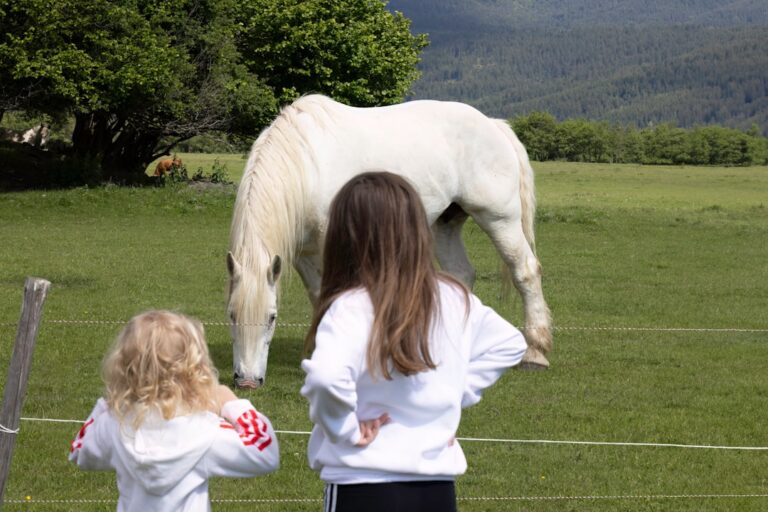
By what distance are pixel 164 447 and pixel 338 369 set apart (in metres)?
0.68

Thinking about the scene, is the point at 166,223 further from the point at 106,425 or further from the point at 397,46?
the point at 106,425

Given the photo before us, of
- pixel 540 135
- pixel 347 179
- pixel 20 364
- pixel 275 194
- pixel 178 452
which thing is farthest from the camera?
pixel 540 135

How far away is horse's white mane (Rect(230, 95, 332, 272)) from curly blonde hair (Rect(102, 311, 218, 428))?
4.30 m

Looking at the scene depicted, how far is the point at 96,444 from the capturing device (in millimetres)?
3301

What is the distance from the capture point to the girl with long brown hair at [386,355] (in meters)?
3.00

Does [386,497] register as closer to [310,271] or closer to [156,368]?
[156,368]

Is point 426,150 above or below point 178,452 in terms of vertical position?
below

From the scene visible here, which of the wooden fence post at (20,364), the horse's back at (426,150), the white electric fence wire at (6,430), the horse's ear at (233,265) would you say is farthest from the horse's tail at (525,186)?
the white electric fence wire at (6,430)

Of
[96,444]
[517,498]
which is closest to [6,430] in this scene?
[96,444]

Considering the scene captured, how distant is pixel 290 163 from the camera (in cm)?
811

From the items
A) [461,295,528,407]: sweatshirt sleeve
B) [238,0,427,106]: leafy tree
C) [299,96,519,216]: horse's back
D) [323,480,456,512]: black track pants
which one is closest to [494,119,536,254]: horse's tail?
[299,96,519,216]: horse's back

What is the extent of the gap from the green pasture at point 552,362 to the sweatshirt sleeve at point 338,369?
9.42 ft

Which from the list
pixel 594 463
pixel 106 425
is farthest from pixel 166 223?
pixel 106 425

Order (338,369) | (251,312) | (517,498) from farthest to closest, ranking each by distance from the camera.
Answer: (251,312) < (517,498) < (338,369)
